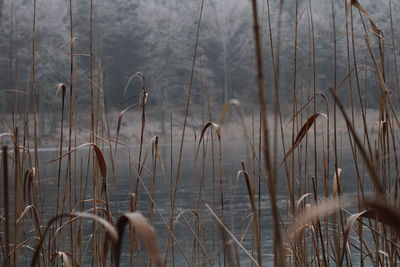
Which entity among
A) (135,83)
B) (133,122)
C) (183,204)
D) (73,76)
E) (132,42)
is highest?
(132,42)

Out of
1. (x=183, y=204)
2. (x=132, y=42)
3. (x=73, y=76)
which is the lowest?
(x=183, y=204)

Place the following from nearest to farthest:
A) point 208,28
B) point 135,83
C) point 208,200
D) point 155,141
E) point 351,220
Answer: point 351,220, point 155,141, point 208,200, point 135,83, point 208,28

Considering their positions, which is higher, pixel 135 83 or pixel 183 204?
pixel 135 83

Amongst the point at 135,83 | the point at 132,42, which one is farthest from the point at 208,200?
the point at 132,42

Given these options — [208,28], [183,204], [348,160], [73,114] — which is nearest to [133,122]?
[208,28]

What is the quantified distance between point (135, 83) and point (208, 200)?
23770mm

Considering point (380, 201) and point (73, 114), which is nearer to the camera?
point (380, 201)

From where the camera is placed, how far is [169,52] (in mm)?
31266

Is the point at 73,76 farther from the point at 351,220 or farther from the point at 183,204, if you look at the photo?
the point at 183,204

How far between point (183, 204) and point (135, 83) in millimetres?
22727

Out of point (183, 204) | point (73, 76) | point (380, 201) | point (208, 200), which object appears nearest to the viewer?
point (380, 201)

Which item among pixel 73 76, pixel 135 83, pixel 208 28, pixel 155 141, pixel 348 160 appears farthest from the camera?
pixel 208 28

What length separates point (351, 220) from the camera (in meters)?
0.59

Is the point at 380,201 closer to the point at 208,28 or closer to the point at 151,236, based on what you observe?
the point at 151,236
